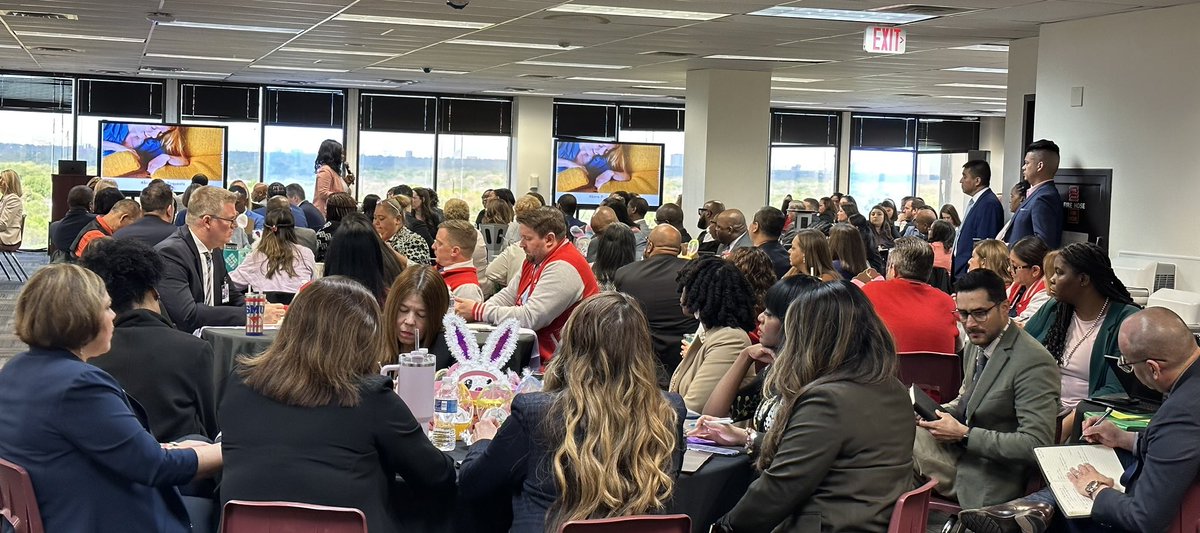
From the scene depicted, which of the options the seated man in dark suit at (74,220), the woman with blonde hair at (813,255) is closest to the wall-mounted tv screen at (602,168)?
the seated man in dark suit at (74,220)

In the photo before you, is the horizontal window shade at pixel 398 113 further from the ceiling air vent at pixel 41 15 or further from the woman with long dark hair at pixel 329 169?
the ceiling air vent at pixel 41 15

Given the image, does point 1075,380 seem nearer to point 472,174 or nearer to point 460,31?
point 460,31

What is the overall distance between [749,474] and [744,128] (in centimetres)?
1061

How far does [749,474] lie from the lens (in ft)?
11.1

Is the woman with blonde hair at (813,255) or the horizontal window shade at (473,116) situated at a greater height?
the horizontal window shade at (473,116)

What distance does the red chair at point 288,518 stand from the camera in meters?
2.53

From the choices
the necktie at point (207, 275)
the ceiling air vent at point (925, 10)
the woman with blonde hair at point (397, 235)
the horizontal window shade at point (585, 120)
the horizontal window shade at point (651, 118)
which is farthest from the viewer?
the horizontal window shade at point (651, 118)

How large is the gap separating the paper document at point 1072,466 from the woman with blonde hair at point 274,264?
428cm

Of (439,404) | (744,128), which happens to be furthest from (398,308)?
(744,128)

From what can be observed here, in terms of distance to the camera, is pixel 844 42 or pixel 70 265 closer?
pixel 70 265

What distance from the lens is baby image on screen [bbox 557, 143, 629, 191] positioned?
19516 mm

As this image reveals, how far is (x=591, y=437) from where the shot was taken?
2682 millimetres

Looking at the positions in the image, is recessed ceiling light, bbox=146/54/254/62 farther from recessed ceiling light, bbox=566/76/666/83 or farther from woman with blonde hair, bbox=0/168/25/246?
recessed ceiling light, bbox=566/76/666/83

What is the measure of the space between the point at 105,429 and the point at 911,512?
6.46 ft
